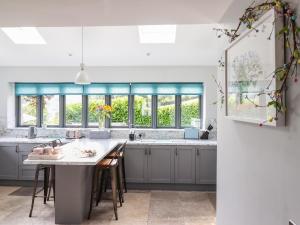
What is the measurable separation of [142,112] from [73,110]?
154 centimetres

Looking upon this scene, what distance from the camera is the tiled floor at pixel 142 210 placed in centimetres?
367

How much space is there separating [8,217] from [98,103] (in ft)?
9.36

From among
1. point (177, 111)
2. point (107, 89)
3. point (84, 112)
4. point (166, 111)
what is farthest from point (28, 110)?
point (177, 111)

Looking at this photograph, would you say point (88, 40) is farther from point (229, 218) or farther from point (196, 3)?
point (229, 218)

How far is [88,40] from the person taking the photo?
472 cm

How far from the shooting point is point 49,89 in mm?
5930

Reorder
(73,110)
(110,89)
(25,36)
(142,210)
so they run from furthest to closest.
→ (73,110) → (110,89) → (25,36) → (142,210)

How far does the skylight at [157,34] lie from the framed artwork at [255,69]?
266 cm

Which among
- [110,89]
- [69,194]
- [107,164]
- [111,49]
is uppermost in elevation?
[111,49]

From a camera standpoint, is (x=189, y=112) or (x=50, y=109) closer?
(x=189, y=112)

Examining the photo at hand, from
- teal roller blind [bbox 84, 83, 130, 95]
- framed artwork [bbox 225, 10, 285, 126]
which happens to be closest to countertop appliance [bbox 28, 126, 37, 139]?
teal roller blind [bbox 84, 83, 130, 95]

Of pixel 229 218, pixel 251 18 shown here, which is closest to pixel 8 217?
pixel 229 218

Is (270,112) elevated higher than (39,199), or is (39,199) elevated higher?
(270,112)

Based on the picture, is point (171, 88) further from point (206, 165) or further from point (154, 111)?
point (206, 165)
